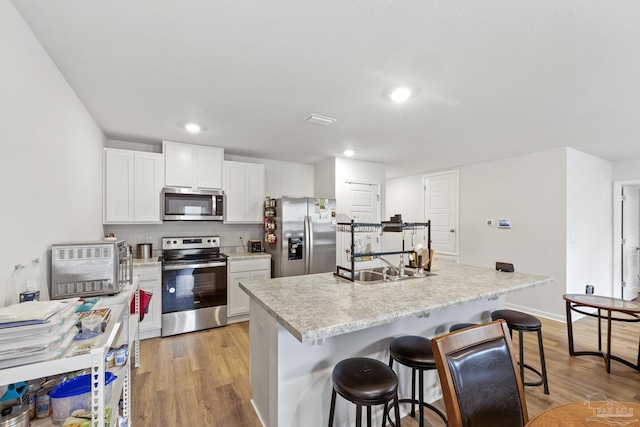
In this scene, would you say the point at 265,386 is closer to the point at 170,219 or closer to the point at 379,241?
the point at 170,219

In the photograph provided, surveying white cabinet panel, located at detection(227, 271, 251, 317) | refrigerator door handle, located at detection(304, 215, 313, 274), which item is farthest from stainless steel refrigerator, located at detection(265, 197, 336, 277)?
white cabinet panel, located at detection(227, 271, 251, 317)

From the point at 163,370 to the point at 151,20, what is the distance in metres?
2.77

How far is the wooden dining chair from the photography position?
1063mm

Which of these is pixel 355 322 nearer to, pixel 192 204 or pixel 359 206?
pixel 192 204

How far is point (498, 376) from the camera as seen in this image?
3.88ft

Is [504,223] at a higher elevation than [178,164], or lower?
lower

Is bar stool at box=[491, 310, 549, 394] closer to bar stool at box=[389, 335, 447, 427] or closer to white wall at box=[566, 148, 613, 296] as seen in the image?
bar stool at box=[389, 335, 447, 427]

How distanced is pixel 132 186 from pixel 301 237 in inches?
86.8

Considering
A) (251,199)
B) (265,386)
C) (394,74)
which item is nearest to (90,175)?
(251,199)

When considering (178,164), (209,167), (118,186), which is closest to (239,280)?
(209,167)

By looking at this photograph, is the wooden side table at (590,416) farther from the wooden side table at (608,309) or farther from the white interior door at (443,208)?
the white interior door at (443,208)

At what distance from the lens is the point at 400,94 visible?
2.26 m

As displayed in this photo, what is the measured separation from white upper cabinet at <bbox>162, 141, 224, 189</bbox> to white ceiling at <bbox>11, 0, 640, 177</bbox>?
40 centimetres

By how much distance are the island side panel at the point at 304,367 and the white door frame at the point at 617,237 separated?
472 cm
